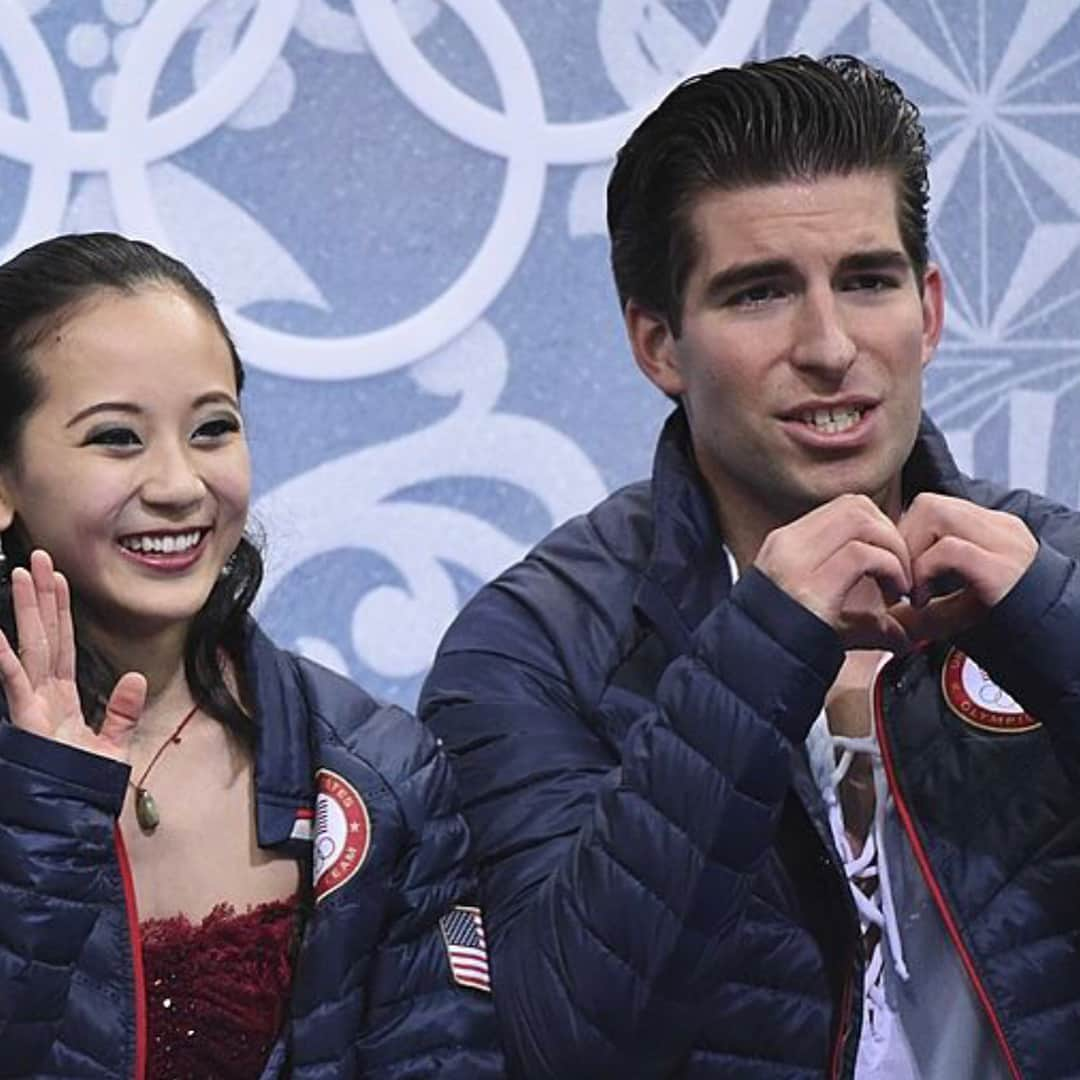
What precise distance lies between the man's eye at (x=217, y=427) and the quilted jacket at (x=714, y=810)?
243 mm

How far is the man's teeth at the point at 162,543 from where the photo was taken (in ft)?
5.23

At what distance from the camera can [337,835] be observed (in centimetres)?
157

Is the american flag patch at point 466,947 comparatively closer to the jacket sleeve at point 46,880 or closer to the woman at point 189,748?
the woman at point 189,748

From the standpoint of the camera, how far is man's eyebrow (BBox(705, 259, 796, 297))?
68.0 inches

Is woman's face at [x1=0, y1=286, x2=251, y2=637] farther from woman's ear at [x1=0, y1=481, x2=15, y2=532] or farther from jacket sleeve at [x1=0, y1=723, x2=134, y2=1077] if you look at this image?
jacket sleeve at [x1=0, y1=723, x2=134, y2=1077]

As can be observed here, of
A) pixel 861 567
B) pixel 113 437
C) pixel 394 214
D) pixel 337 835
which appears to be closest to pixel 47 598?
pixel 113 437

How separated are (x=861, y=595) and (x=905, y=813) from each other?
161mm

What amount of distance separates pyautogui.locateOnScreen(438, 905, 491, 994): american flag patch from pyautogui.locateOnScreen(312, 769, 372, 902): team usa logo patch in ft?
0.30

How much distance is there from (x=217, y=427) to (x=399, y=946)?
362 mm

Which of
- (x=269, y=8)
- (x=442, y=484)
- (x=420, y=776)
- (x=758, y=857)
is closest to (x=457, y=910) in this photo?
(x=420, y=776)

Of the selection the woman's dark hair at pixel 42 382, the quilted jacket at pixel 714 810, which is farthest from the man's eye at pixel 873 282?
the woman's dark hair at pixel 42 382

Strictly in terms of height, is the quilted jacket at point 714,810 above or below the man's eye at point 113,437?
below

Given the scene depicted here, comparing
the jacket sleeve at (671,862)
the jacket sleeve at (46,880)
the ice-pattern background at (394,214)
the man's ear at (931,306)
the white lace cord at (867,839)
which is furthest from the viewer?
the ice-pattern background at (394,214)

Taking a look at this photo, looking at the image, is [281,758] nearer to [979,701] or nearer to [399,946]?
[399,946]
